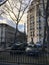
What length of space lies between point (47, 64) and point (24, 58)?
1.89 meters

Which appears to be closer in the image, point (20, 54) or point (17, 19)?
point (20, 54)

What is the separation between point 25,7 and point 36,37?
7294 cm

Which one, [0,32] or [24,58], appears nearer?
[24,58]

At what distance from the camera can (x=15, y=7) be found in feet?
127

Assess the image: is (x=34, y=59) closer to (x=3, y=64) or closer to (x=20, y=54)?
(x=20, y=54)

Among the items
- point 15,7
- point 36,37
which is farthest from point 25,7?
point 36,37

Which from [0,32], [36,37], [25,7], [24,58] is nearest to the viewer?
[24,58]

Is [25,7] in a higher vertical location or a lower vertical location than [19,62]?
higher

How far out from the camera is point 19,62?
47.0 feet

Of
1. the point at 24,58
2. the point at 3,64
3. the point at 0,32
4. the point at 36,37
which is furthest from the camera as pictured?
the point at 36,37

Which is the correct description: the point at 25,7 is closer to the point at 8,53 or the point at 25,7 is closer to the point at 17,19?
the point at 17,19

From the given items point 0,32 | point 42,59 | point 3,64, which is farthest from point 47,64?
point 0,32

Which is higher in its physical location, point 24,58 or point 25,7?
point 25,7

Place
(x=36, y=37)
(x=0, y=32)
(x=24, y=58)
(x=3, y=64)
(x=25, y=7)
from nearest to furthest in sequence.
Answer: (x=3, y=64) < (x=24, y=58) < (x=25, y=7) < (x=0, y=32) < (x=36, y=37)
